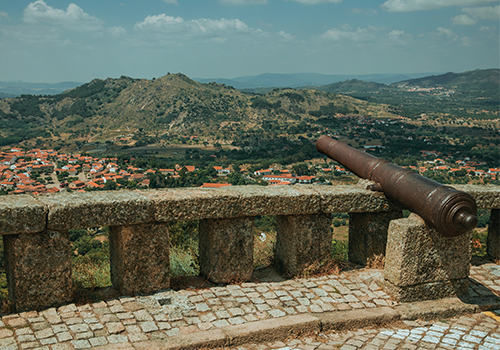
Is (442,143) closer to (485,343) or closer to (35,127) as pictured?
(485,343)

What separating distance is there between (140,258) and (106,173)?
64.4 meters

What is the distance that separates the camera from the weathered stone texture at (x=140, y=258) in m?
4.22

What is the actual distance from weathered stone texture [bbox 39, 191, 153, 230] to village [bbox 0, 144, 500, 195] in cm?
4212

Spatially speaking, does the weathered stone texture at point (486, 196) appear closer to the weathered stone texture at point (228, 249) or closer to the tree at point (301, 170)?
the weathered stone texture at point (228, 249)

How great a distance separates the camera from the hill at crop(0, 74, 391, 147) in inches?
4584

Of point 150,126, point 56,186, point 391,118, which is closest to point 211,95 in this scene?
point 150,126

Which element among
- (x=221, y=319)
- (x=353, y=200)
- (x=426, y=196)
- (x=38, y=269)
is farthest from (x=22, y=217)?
(x=426, y=196)

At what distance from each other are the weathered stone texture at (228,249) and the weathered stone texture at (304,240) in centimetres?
53

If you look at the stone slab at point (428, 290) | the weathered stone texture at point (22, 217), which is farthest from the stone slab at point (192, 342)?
the stone slab at point (428, 290)

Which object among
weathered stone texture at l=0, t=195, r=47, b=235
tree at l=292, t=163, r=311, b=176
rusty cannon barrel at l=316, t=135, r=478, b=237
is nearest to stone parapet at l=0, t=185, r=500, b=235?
weathered stone texture at l=0, t=195, r=47, b=235

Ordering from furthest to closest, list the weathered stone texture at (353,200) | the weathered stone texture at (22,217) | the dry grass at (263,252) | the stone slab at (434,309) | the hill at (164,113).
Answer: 1. the hill at (164,113)
2. the dry grass at (263,252)
3. the weathered stone texture at (353,200)
4. the stone slab at (434,309)
5. the weathered stone texture at (22,217)

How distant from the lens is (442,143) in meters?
89.9

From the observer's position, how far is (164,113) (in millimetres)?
133875

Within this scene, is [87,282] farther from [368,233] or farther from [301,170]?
[301,170]
